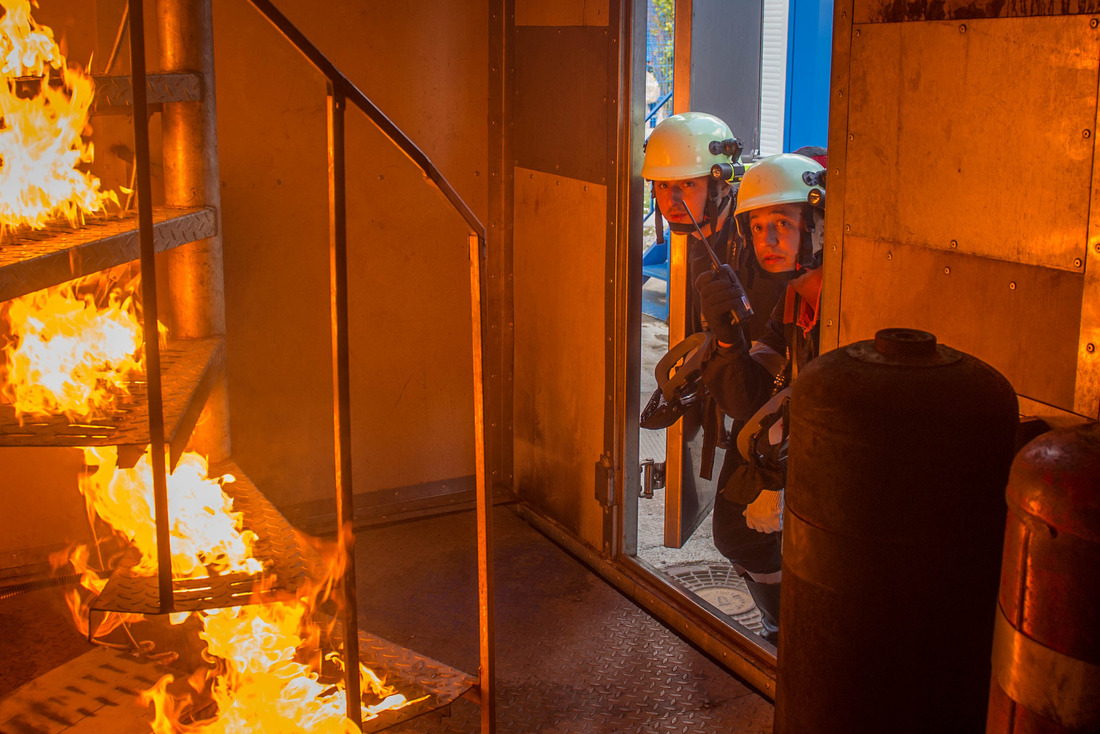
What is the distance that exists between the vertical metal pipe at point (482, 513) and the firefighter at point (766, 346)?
143cm

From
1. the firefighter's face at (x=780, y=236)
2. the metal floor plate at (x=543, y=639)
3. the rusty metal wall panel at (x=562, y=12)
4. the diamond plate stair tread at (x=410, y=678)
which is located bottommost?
the metal floor plate at (x=543, y=639)

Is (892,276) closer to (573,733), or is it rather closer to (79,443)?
(573,733)

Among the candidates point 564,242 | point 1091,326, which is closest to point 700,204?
point 564,242

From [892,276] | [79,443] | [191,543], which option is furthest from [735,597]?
[79,443]

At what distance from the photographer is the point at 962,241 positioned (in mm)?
2338

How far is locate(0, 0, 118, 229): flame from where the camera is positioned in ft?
7.50

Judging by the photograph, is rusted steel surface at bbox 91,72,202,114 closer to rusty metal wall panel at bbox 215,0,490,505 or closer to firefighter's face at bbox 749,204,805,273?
rusty metal wall panel at bbox 215,0,490,505

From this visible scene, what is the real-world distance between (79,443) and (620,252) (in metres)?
2.21

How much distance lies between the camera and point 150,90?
2424 millimetres

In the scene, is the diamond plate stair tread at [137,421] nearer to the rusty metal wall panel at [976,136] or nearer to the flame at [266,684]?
the flame at [266,684]

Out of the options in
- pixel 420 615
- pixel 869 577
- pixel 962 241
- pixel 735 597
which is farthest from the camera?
pixel 735 597

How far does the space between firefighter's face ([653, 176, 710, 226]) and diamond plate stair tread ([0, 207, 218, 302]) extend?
2.27 meters

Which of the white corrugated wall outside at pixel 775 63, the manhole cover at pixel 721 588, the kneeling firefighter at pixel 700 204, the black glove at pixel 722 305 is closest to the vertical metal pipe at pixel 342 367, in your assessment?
the black glove at pixel 722 305

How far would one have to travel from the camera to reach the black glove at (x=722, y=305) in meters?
3.89
